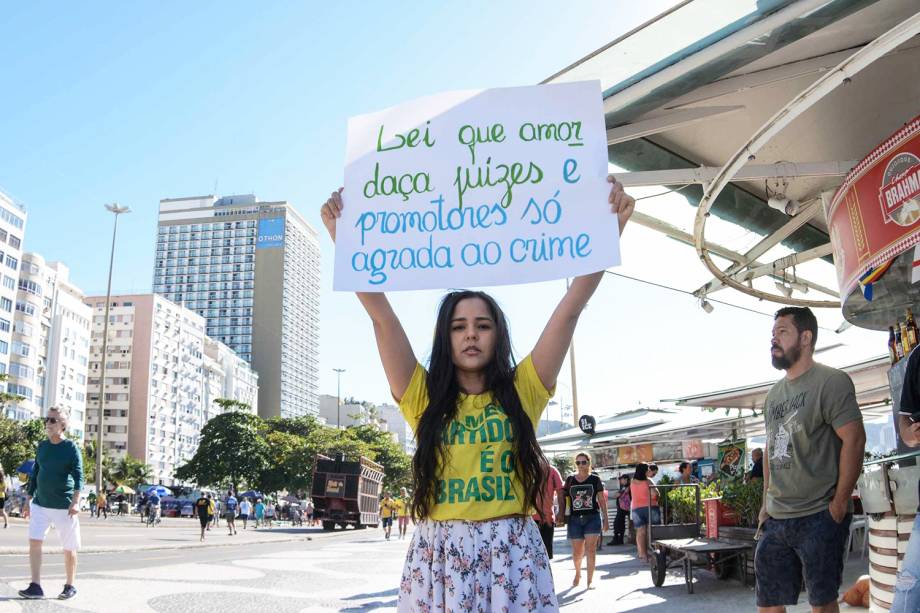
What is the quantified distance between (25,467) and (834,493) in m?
16.6

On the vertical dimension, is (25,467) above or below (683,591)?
above

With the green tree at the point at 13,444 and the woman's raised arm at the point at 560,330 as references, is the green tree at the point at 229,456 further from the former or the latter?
the woman's raised arm at the point at 560,330

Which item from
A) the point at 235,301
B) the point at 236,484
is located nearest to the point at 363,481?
the point at 236,484

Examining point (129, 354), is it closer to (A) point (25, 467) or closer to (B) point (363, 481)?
(B) point (363, 481)

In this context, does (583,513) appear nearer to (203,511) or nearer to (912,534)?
(912,534)

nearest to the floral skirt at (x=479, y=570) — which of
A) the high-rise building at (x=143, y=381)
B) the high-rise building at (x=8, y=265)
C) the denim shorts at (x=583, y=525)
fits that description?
the denim shorts at (x=583, y=525)

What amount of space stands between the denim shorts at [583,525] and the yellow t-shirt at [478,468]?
8014 millimetres

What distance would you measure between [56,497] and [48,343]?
9728 cm

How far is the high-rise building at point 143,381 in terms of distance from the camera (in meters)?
110

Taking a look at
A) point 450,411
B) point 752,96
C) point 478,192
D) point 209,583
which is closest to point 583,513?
point 209,583

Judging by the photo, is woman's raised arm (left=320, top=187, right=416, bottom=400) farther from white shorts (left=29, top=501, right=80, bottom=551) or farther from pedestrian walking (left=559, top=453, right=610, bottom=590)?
pedestrian walking (left=559, top=453, right=610, bottom=590)

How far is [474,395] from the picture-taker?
2.82 meters

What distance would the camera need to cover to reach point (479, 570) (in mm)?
2514

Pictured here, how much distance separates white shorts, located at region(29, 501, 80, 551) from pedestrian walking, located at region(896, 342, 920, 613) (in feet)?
23.2
